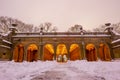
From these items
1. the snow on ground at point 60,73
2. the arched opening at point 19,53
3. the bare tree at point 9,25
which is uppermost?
the bare tree at point 9,25

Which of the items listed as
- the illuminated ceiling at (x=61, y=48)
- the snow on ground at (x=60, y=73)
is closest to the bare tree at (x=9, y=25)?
the illuminated ceiling at (x=61, y=48)

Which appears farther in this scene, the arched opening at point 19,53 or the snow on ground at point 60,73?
the arched opening at point 19,53

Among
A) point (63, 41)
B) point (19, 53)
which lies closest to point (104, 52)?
point (63, 41)

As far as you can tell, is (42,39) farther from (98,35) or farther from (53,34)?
(98,35)

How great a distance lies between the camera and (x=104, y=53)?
32.2 metres

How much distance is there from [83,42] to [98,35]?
3.78m

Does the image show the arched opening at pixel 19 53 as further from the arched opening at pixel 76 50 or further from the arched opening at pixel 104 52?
the arched opening at pixel 104 52

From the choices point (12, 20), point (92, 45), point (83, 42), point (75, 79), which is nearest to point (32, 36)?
point (83, 42)

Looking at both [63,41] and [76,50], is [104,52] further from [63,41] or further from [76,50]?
[63,41]

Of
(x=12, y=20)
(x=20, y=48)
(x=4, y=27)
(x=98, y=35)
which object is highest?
(x=12, y=20)

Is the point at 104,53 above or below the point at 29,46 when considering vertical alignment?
below

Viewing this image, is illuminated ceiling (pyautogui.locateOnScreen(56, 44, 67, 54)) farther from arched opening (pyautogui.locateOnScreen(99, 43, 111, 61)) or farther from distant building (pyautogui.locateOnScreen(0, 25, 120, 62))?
arched opening (pyautogui.locateOnScreen(99, 43, 111, 61))

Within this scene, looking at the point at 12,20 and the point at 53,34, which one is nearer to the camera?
the point at 53,34

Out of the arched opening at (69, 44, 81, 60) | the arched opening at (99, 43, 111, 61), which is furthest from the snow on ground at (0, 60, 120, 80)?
the arched opening at (99, 43, 111, 61)
